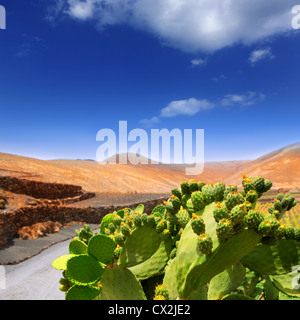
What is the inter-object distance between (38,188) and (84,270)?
20.6 metres

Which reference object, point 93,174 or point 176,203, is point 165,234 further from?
point 93,174

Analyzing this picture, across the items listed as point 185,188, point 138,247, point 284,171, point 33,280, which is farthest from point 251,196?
point 284,171

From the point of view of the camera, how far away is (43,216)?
49.0 ft

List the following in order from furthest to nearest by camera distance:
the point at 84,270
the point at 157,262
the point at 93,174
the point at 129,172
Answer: the point at 129,172 < the point at 93,174 < the point at 157,262 < the point at 84,270

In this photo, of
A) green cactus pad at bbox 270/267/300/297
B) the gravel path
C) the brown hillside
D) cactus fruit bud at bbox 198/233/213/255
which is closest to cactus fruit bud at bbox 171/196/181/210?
cactus fruit bud at bbox 198/233/213/255

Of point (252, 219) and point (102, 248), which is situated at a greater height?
point (252, 219)

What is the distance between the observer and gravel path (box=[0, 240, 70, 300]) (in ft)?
22.6

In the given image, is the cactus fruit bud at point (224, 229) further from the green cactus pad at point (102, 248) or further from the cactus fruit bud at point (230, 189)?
the green cactus pad at point (102, 248)

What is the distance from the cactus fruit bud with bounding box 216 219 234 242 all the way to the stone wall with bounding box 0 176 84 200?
19.6 metres

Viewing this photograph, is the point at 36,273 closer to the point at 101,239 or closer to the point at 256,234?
the point at 101,239

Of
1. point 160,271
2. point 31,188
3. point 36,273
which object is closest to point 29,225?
point 36,273

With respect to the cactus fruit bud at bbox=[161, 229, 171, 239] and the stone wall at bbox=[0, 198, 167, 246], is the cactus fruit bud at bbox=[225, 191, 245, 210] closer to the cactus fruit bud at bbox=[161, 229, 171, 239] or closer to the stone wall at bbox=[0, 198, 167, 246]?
the cactus fruit bud at bbox=[161, 229, 171, 239]

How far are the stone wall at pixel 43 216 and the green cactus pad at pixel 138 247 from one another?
36.7ft

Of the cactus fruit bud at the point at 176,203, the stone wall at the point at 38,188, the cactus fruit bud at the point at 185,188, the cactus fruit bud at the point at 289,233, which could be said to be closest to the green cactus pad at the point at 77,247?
the cactus fruit bud at the point at 176,203
